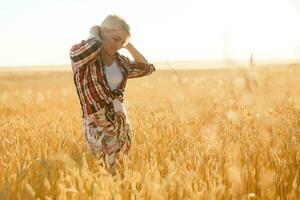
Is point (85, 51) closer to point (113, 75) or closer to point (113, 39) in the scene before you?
point (113, 39)

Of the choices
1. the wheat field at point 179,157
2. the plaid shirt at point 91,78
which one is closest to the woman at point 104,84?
the plaid shirt at point 91,78

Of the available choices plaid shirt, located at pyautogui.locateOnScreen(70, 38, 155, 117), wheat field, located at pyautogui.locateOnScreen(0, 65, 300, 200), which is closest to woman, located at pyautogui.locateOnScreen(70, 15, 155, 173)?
plaid shirt, located at pyautogui.locateOnScreen(70, 38, 155, 117)

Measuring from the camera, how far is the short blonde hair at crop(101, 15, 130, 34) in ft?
8.64

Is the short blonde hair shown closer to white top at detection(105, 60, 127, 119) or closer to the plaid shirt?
the plaid shirt

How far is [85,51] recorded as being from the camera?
258 centimetres

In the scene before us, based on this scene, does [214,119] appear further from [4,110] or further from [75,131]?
[4,110]

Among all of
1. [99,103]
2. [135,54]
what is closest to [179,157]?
[99,103]

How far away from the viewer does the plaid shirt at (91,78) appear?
2.59 metres

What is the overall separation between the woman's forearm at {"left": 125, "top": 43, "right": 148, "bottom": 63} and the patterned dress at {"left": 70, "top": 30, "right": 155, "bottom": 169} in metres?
0.10

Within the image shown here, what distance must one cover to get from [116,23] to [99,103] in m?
0.49

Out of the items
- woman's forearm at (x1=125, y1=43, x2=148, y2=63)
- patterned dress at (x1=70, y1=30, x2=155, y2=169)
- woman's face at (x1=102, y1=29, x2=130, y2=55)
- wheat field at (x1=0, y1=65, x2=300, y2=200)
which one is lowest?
wheat field at (x1=0, y1=65, x2=300, y2=200)

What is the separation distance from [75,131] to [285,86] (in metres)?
4.41

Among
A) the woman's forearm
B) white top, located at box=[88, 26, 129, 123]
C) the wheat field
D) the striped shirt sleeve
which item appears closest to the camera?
the wheat field

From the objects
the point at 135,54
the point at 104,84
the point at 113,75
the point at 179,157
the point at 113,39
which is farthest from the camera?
the point at 135,54
